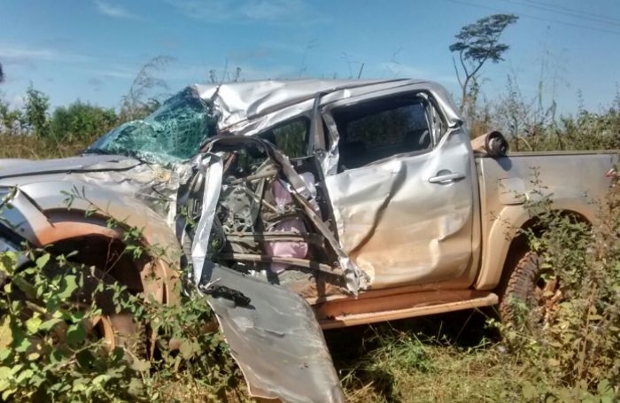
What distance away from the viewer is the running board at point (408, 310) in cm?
444

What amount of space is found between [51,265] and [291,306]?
1318mm

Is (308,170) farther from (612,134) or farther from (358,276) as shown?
(612,134)

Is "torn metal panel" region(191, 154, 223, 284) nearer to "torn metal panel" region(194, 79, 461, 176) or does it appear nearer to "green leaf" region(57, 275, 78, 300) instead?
"torn metal panel" region(194, 79, 461, 176)

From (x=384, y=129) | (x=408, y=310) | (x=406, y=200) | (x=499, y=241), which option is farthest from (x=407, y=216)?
(x=384, y=129)

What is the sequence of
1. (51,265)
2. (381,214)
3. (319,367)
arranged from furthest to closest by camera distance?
1. (381,214)
2. (51,265)
3. (319,367)

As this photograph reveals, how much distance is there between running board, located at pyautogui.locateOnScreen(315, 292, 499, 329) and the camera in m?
4.44

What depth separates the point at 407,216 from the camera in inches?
180

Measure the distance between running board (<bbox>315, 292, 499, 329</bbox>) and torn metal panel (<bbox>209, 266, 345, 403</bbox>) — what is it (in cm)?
64

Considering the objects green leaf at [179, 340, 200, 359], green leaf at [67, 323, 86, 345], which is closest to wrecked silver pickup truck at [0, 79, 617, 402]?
green leaf at [179, 340, 200, 359]

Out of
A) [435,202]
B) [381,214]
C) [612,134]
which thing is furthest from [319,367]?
[612,134]

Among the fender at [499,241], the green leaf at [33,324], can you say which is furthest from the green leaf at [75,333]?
the fender at [499,241]

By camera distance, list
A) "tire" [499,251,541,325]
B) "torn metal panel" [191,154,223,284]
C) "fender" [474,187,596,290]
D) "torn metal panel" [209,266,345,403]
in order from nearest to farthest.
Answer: "torn metal panel" [209,266,345,403] → "torn metal panel" [191,154,223,284] → "fender" [474,187,596,290] → "tire" [499,251,541,325]

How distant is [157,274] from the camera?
398 centimetres

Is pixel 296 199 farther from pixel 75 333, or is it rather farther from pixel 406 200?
pixel 75 333
